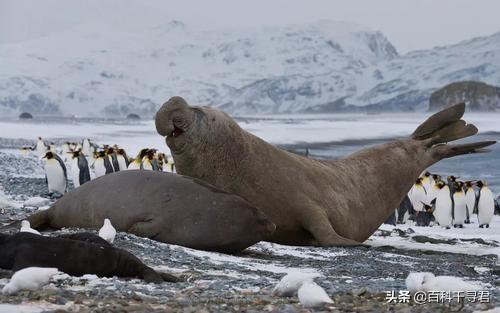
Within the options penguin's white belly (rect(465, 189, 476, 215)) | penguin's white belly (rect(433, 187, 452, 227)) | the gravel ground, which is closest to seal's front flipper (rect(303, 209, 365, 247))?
the gravel ground

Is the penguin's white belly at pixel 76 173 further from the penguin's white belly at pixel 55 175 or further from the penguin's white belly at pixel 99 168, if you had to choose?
the penguin's white belly at pixel 55 175

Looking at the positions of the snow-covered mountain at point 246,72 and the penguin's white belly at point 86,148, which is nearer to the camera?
the penguin's white belly at point 86,148

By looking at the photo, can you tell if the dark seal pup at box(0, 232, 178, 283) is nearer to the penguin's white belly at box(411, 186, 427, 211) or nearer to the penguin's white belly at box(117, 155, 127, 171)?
the penguin's white belly at box(117, 155, 127, 171)

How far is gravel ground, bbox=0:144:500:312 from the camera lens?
3.05m

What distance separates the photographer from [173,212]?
16.9 feet

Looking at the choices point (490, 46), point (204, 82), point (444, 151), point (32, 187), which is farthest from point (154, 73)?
point (444, 151)

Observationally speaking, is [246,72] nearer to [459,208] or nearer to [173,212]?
[459,208]

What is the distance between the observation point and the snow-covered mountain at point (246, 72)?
239 feet

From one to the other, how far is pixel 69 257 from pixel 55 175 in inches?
407

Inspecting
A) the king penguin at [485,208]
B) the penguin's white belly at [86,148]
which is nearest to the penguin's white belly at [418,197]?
the king penguin at [485,208]

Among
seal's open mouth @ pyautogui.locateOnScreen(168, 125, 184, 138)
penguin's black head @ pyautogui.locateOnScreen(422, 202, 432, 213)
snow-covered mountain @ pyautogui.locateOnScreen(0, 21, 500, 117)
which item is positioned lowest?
penguin's black head @ pyautogui.locateOnScreen(422, 202, 432, 213)

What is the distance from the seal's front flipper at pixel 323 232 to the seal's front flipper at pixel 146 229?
120 centimetres

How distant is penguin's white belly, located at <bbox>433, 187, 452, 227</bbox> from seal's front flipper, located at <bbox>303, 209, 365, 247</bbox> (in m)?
8.51

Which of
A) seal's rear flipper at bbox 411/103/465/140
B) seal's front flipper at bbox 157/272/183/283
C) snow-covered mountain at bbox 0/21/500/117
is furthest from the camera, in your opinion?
snow-covered mountain at bbox 0/21/500/117
